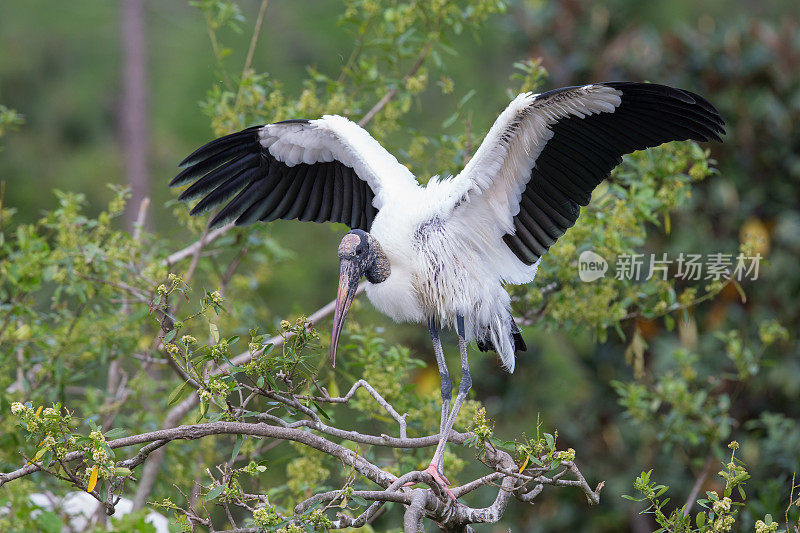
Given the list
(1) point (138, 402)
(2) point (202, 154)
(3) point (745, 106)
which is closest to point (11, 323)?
(1) point (138, 402)

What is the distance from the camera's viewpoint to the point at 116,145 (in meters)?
10.6

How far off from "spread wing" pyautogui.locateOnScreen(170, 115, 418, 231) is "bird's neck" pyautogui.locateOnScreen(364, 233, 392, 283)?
0.22 meters

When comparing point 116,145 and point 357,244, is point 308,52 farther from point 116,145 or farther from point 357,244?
point 357,244

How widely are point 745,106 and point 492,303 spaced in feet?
10.6

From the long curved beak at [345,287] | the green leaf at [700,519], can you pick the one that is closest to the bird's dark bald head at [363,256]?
the long curved beak at [345,287]

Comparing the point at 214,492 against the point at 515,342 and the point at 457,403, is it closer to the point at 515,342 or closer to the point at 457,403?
the point at 457,403

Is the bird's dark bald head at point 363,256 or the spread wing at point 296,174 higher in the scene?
the spread wing at point 296,174

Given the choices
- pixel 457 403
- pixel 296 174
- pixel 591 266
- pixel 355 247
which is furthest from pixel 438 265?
pixel 296 174

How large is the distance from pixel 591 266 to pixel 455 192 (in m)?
0.77

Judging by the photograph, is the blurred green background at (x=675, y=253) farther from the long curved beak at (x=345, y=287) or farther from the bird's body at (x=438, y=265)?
the long curved beak at (x=345, y=287)

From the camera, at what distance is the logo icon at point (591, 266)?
3506 mm

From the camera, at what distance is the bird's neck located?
322cm

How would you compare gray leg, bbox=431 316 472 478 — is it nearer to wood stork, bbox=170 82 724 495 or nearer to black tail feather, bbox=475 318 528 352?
wood stork, bbox=170 82 724 495

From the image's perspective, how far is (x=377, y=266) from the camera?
10.6ft
